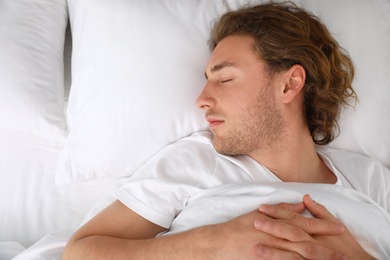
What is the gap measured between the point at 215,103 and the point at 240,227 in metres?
0.37

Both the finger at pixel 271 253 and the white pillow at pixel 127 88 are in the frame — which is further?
the white pillow at pixel 127 88

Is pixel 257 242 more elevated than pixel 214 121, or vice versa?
pixel 214 121

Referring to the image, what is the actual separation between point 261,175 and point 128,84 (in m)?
0.45

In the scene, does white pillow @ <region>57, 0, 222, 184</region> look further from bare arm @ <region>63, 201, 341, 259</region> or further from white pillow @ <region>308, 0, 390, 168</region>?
white pillow @ <region>308, 0, 390, 168</region>

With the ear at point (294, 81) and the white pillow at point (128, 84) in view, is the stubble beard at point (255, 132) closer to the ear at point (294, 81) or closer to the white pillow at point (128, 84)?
the ear at point (294, 81)

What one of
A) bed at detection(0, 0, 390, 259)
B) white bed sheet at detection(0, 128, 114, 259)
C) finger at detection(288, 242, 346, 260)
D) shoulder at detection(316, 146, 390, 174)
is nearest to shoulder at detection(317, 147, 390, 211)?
shoulder at detection(316, 146, 390, 174)

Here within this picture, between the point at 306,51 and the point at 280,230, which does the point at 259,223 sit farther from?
the point at 306,51

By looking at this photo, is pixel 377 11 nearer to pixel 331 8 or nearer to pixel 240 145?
pixel 331 8

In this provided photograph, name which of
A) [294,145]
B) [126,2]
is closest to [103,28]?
[126,2]

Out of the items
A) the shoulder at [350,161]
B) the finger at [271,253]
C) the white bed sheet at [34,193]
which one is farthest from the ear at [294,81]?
the white bed sheet at [34,193]

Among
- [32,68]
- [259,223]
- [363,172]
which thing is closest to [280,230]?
[259,223]

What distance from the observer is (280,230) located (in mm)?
1024

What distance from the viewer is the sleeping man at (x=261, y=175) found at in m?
1.05

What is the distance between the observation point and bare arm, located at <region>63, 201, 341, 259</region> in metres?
1.01
